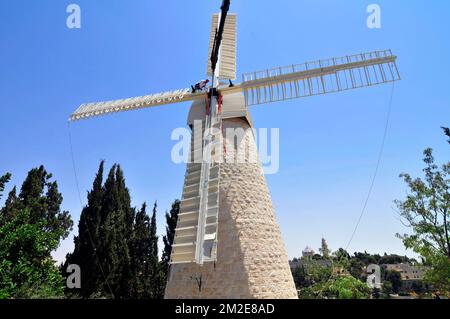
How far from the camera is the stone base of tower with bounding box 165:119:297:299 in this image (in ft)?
30.7

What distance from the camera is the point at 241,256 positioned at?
9570 millimetres

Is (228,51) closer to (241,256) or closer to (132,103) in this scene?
(132,103)

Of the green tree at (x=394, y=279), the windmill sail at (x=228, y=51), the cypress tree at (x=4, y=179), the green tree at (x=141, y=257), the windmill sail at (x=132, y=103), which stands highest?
the windmill sail at (x=228, y=51)

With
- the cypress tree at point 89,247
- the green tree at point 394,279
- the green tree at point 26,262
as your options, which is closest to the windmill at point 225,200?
the green tree at point 26,262

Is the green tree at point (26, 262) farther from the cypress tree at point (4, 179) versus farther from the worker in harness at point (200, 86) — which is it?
the worker in harness at point (200, 86)

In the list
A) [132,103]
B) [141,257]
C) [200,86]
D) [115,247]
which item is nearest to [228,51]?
[200,86]

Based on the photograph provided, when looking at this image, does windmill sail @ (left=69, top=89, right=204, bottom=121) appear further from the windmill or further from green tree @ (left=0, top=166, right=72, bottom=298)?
green tree @ (left=0, top=166, right=72, bottom=298)

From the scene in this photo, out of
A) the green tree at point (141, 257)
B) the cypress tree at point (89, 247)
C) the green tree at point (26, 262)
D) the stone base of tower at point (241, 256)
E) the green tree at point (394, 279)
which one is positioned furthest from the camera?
the green tree at point (394, 279)

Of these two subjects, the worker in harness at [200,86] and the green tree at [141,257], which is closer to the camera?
the worker in harness at [200,86]

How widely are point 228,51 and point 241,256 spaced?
363 inches

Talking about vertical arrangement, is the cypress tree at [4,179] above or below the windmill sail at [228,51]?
below

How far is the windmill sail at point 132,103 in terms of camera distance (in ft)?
42.3

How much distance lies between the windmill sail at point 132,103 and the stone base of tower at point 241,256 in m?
3.78
